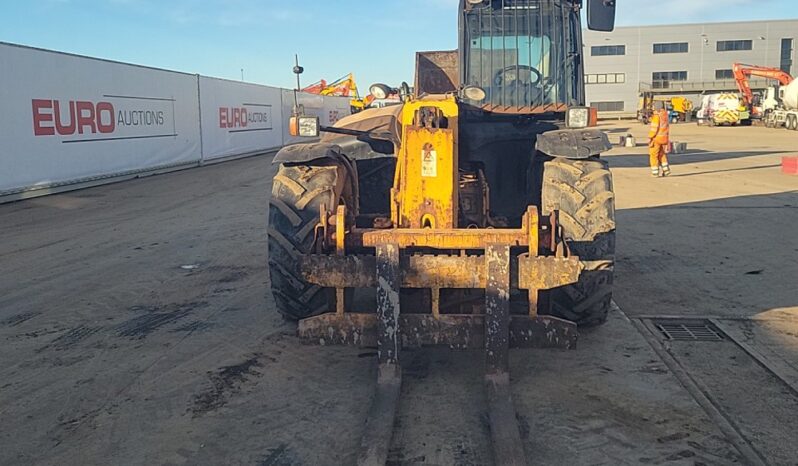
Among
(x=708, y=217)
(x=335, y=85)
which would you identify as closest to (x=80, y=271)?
(x=708, y=217)

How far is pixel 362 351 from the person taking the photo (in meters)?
5.22

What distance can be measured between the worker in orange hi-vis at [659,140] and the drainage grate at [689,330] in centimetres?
1198

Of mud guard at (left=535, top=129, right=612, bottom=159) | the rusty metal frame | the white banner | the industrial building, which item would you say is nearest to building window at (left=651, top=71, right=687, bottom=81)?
the industrial building

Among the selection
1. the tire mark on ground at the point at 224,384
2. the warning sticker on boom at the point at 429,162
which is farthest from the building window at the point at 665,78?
the tire mark on ground at the point at 224,384

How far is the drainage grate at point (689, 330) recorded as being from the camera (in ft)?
18.1

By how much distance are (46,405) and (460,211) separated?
10.4ft

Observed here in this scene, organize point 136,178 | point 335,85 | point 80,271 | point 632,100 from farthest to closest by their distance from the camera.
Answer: point 632,100
point 335,85
point 136,178
point 80,271

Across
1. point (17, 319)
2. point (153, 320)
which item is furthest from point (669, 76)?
point (17, 319)

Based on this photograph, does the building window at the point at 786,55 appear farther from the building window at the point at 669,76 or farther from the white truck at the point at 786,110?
the white truck at the point at 786,110

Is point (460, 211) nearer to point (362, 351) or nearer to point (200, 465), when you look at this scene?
point (362, 351)

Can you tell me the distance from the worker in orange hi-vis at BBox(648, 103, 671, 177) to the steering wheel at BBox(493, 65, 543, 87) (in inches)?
436

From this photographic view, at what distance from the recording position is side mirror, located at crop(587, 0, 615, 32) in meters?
5.88

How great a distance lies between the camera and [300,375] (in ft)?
15.7

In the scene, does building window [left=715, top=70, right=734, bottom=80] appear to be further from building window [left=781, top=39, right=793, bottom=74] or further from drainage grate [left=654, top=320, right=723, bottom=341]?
drainage grate [left=654, top=320, right=723, bottom=341]
